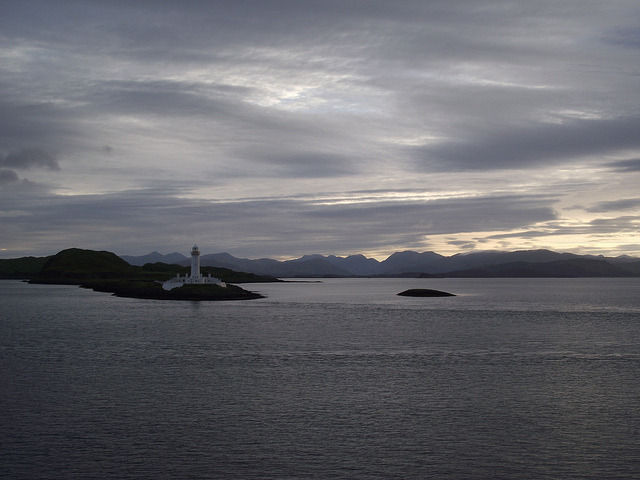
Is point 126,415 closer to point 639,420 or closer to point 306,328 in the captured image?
point 639,420

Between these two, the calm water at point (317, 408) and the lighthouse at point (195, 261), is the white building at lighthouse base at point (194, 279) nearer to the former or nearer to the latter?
the lighthouse at point (195, 261)

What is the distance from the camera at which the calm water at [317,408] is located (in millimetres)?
23188

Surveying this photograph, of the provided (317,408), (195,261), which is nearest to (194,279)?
(195,261)

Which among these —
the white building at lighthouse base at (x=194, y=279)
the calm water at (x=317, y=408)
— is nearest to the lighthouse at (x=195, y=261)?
the white building at lighthouse base at (x=194, y=279)

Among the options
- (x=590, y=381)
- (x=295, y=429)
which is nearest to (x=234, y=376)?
(x=295, y=429)

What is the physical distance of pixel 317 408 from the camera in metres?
32.2

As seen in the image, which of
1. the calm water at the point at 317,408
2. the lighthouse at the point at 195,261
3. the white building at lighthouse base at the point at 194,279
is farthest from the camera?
the white building at lighthouse base at the point at 194,279

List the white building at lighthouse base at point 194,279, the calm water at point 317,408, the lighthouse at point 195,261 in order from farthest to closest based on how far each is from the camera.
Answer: the white building at lighthouse base at point 194,279 → the lighthouse at point 195,261 → the calm water at point 317,408

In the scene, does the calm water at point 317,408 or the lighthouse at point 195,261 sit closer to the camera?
the calm water at point 317,408

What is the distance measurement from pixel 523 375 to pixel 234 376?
22.1 metres

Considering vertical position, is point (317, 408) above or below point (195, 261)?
below

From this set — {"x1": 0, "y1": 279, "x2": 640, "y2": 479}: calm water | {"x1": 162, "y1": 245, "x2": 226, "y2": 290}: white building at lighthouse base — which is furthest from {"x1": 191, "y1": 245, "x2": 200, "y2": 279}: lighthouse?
{"x1": 0, "y1": 279, "x2": 640, "y2": 479}: calm water

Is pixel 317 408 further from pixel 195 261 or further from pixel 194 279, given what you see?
pixel 195 261

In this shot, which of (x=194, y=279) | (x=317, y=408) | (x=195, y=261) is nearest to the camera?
(x=317, y=408)
